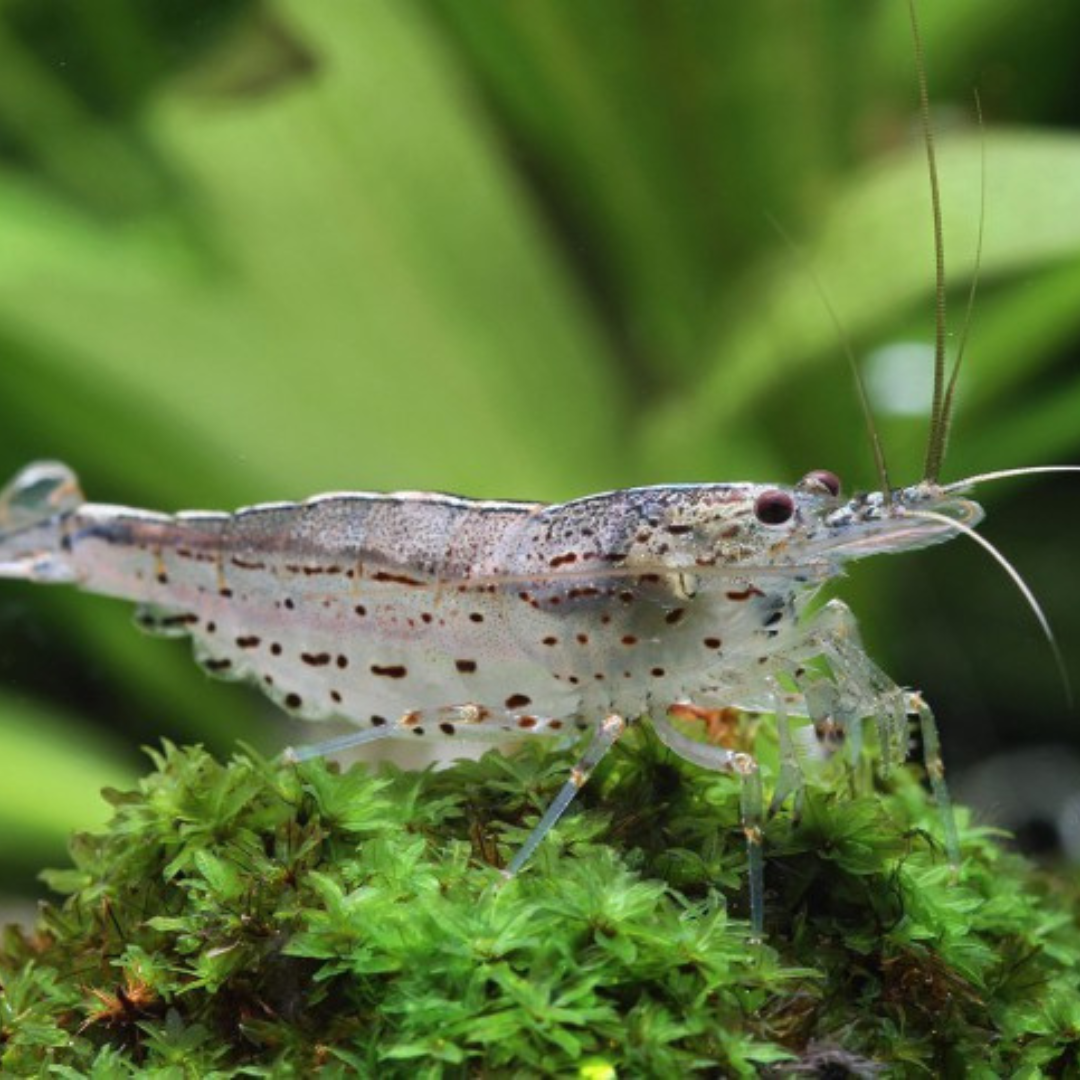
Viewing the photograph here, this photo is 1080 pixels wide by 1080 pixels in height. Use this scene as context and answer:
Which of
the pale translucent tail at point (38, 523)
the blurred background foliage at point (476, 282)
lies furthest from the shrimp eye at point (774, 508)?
the pale translucent tail at point (38, 523)

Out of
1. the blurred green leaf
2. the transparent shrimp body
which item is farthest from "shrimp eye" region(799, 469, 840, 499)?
the blurred green leaf

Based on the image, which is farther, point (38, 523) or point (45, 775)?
point (45, 775)

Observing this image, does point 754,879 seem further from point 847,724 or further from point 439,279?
point 439,279

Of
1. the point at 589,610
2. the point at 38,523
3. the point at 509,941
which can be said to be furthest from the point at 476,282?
the point at 509,941

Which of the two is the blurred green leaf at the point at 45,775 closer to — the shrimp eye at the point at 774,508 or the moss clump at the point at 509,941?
the moss clump at the point at 509,941

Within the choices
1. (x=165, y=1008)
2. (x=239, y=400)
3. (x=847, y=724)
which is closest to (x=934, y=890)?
(x=847, y=724)

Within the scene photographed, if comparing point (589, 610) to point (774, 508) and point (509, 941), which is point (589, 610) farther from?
point (509, 941)
